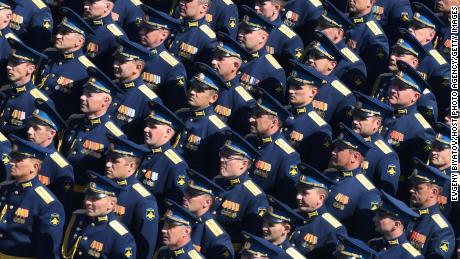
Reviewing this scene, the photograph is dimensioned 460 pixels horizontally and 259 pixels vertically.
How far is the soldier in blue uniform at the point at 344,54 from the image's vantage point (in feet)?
109

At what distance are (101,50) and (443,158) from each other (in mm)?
5186

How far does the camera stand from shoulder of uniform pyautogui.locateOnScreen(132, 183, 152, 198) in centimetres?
3020

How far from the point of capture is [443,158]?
32219mm

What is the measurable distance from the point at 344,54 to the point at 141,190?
15.1 feet

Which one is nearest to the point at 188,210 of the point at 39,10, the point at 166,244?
the point at 166,244

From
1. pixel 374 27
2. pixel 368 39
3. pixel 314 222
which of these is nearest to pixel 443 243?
pixel 314 222

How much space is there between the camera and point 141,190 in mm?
30250

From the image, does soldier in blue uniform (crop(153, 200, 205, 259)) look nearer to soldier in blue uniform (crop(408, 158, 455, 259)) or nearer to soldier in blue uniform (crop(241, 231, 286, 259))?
soldier in blue uniform (crop(241, 231, 286, 259))

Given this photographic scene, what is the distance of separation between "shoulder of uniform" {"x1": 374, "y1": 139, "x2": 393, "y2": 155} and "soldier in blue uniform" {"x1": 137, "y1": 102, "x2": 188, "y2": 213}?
2.94 metres

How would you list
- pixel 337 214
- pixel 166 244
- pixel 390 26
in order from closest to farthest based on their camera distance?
pixel 166 244 < pixel 337 214 < pixel 390 26

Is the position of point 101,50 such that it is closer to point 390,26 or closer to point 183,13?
point 183,13

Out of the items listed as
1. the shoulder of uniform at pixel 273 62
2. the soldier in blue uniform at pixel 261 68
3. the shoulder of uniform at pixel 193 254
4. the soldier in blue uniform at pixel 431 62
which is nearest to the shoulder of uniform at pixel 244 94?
the soldier in blue uniform at pixel 261 68

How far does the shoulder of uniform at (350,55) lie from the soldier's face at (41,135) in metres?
5.15

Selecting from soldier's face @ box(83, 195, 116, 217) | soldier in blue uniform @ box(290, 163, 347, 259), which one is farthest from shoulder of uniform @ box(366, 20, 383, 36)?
soldier's face @ box(83, 195, 116, 217)
